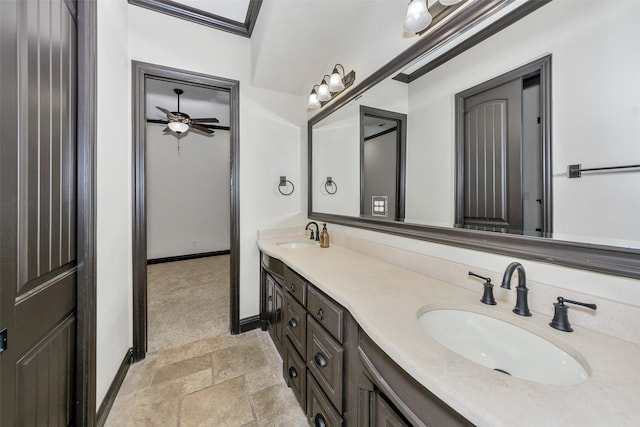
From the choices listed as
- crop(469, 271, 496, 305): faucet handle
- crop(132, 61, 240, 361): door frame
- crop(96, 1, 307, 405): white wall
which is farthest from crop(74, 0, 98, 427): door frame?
crop(469, 271, 496, 305): faucet handle

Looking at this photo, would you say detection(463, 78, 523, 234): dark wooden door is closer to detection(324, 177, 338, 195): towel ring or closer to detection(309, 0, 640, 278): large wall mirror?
detection(309, 0, 640, 278): large wall mirror

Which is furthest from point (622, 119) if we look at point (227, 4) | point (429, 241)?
point (227, 4)

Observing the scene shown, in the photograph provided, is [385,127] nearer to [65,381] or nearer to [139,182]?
[139,182]

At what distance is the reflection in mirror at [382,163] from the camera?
1.53 metres

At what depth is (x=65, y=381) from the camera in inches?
43.5

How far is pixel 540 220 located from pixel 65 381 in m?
2.12

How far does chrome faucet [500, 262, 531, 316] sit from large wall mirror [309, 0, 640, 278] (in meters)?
0.09

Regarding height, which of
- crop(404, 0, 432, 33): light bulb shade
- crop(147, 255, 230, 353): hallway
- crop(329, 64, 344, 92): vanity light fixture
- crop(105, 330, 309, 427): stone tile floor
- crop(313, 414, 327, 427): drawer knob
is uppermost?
crop(329, 64, 344, 92): vanity light fixture

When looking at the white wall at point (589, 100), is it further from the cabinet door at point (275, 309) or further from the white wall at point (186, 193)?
the white wall at point (186, 193)

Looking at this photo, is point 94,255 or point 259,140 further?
point 259,140

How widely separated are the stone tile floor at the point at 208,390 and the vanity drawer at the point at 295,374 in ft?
0.31

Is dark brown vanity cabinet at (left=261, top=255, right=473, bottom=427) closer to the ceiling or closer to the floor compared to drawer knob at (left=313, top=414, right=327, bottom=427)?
closer to the ceiling

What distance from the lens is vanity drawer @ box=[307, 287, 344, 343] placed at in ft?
3.41

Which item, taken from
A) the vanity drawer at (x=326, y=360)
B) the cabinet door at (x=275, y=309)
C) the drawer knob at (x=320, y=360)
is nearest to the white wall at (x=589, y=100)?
the vanity drawer at (x=326, y=360)
